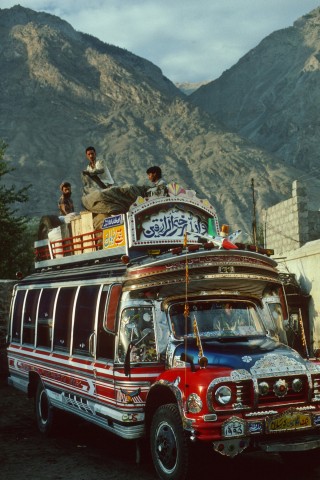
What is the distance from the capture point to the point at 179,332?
7.33 m

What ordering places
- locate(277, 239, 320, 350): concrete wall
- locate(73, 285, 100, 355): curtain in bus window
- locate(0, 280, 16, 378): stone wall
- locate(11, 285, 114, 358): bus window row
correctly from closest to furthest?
1. locate(11, 285, 114, 358): bus window row
2. locate(73, 285, 100, 355): curtain in bus window
3. locate(277, 239, 320, 350): concrete wall
4. locate(0, 280, 16, 378): stone wall

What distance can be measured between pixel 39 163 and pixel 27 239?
304 feet

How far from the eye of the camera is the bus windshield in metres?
7.35

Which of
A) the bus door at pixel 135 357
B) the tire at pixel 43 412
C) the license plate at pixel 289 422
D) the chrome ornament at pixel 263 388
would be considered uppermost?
the bus door at pixel 135 357

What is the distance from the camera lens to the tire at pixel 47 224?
11664mm

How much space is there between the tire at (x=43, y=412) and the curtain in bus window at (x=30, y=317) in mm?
909

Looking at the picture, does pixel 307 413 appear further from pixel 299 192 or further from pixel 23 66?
pixel 23 66

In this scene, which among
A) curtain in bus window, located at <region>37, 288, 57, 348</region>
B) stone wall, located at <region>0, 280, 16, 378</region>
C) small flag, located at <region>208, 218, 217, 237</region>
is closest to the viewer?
small flag, located at <region>208, 218, 217, 237</region>

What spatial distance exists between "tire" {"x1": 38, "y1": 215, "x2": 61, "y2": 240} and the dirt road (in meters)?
3.57

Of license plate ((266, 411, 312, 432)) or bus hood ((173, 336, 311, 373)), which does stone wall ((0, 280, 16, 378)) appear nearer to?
bus hood ((173, 336, 311, 373))

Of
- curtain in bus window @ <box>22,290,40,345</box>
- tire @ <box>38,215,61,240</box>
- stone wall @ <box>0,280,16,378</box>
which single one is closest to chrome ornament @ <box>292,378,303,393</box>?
curtain in bus window @ <box>22,290,40,345</box>

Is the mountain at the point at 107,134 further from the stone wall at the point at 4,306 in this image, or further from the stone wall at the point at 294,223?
the stone wall at the point at 4,306

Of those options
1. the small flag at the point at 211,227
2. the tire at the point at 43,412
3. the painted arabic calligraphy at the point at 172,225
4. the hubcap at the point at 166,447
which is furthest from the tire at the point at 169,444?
the tire at the point at 43,412

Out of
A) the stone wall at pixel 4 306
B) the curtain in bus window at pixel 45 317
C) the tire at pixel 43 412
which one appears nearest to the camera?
the tire at pixel 43 412
